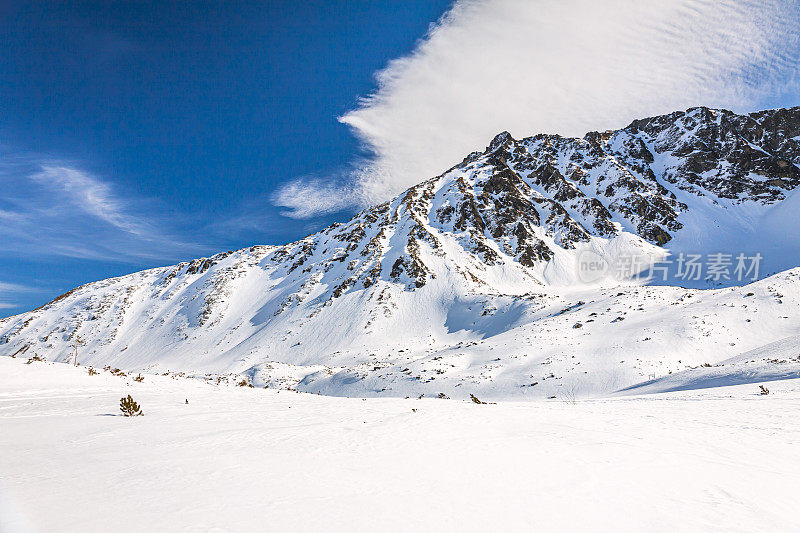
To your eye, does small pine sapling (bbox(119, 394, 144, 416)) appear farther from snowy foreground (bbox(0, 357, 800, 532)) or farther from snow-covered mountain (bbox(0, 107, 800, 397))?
snow-covered mountain (bbox(0, 107, 800, 397))

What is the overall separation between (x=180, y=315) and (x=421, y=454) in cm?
7538

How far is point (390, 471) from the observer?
11.4 feet

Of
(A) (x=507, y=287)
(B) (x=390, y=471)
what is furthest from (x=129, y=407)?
(A) (x=507, y=287)

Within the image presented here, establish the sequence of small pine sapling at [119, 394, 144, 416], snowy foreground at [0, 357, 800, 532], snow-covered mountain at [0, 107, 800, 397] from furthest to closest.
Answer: snow-covered mountain at [0, 107, 800, 397] → small pine sapling at [119, 394, 144, 416] → snowy foreground at [0, 357, 800, 532]

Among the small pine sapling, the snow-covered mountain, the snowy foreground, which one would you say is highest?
the snow-covered mountain

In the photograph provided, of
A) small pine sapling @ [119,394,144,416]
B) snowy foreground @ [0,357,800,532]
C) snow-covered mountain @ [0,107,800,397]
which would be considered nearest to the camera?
snowy foreground @ [0,357,800,532]

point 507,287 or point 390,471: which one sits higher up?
point 507,287

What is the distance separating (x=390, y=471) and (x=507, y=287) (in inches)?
2410

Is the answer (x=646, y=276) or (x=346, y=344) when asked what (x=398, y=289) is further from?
(x=646, y=276)

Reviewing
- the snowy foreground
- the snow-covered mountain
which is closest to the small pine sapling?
the snowy foreground

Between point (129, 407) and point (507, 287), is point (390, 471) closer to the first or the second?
point (129, 407)

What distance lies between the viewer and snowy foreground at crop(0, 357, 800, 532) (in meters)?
2.44

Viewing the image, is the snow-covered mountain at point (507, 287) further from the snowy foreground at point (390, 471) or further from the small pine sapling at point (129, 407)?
the small pine sapling at point (129, 407)

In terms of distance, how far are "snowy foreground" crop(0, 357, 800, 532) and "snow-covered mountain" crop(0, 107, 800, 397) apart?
13258 mm
